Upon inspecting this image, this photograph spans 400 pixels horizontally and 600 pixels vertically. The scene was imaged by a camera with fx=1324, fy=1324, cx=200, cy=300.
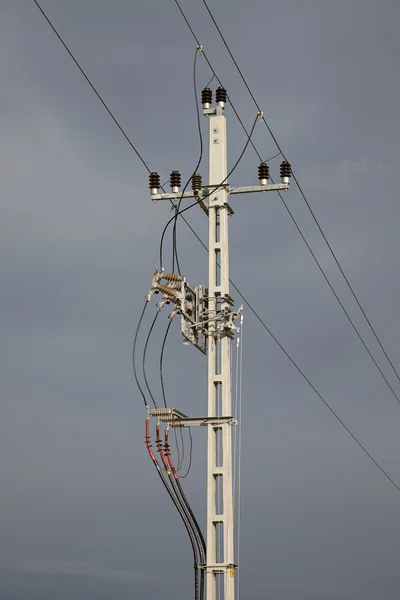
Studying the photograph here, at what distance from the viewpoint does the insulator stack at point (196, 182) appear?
34375 mm

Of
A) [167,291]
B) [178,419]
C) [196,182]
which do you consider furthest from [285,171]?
[178,419]

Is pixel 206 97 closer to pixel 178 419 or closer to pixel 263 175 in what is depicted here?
pixel 263 175

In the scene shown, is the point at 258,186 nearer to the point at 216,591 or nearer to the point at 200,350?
the point at 200,350

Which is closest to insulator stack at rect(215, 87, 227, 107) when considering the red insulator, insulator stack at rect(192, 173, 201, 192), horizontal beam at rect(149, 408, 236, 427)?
the red insulator

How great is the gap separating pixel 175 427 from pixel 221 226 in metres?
5.35

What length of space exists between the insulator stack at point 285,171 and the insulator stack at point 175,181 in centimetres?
274

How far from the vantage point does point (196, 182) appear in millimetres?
34469

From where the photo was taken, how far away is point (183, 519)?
32625mm

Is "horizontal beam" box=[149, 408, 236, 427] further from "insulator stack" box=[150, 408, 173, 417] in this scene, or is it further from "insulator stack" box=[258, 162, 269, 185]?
"insulator stack" box=[258, 162, 269, 185]

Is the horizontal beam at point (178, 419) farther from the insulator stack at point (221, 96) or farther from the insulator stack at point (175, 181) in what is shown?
the insulator stack at point (221, 96)

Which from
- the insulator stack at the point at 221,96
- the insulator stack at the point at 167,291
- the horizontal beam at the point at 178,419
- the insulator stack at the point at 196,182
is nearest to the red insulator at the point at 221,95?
the insulator stack at the point at 221,96

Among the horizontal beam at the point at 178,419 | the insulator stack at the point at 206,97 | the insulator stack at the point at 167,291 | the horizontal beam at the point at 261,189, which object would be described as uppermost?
the insulator stack at the point at 206,97

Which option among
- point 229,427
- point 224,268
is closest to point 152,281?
point 224,268

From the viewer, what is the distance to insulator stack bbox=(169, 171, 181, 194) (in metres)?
34.7
